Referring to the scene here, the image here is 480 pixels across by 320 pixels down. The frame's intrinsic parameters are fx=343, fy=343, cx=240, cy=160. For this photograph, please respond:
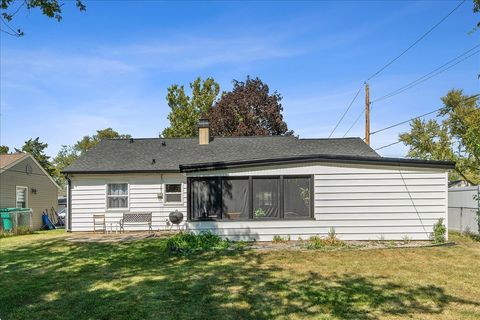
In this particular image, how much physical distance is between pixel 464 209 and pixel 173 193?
1265 cm

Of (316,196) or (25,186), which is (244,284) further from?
(25,186)

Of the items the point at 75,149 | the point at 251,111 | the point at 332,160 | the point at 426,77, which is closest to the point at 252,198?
the point at 332,160

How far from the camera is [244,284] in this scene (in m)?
6.85

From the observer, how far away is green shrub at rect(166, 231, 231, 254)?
1042cm

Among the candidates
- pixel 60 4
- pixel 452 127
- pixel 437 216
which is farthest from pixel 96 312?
pixel 452 127

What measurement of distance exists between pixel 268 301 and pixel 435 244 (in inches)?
306

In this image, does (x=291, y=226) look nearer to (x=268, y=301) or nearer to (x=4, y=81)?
(x=268, y=301)

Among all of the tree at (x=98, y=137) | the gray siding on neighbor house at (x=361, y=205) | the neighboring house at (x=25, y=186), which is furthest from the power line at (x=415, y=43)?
the tree at (x=98, y=137)

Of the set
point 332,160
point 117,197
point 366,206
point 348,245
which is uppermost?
point 332,160

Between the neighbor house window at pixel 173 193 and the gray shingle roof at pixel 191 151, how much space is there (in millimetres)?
874

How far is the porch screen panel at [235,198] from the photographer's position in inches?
480

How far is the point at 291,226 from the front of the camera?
1191 cm

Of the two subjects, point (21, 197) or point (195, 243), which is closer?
point (195, 243)

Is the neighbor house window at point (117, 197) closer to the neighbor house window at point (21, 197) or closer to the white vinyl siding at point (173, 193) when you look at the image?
the white vinyl siding at point (173, 193)
